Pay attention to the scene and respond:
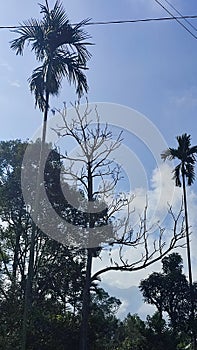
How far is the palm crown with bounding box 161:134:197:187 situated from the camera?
1126 inches

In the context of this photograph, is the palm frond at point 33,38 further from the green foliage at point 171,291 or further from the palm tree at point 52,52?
the green foliage at point 171,291

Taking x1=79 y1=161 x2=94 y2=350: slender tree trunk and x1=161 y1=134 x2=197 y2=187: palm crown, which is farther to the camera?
x1=161 y1=134 x2=197 y2=187: palm crown

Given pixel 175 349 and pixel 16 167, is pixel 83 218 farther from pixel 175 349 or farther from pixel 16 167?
pixel 175 349

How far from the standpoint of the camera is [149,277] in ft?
129

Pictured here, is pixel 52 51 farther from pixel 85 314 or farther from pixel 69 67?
pixel 85 314

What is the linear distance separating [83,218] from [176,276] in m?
20.7

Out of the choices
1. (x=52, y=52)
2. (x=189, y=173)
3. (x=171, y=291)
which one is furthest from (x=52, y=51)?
(x=171, y=291)

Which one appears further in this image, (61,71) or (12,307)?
(12,307)

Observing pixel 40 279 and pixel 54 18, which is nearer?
pixel 54 18

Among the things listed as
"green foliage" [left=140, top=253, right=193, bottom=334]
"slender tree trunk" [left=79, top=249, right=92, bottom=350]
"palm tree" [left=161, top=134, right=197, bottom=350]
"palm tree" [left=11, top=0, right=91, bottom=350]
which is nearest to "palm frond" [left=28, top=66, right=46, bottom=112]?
"palm tree" [left=11, top=0, right=91, bottom=350]

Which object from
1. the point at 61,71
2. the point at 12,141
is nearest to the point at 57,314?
the point at 12,141

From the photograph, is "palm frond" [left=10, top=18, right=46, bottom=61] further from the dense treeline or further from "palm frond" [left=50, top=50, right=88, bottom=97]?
the dense treeline

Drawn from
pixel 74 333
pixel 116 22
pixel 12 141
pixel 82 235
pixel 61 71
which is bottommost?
pixel 74 333

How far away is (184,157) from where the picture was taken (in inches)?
1140
